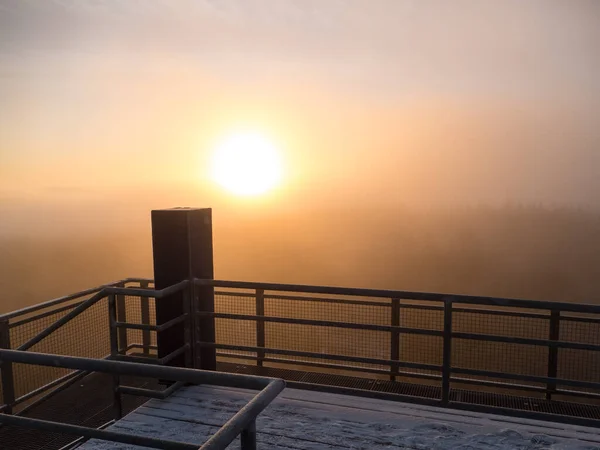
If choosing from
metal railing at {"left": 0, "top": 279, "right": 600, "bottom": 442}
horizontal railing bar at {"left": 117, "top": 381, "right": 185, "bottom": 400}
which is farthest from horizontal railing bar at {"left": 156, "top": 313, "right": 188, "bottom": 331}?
horizontal railing bar at {"left": 117, "top": 381, "right": 185, "bottom": 400}

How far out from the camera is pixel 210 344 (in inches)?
213

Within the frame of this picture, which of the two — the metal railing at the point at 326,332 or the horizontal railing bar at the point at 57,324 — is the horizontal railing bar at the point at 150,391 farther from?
the horizontal railing bar at the point at 57,324

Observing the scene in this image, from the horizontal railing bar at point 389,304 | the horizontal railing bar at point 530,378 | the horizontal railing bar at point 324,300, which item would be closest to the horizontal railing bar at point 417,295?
the horizontal railing bar at point 389,304

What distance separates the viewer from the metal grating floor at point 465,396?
4.96 meters

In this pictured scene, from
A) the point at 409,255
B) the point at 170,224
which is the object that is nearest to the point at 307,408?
the point at 170,224

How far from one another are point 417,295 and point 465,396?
138cm

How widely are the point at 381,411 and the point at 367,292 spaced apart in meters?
1.18

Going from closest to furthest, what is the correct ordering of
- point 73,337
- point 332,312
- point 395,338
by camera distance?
point 332,312 → point 395,338 → point 73,337

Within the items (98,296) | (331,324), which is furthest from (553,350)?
(98,296)

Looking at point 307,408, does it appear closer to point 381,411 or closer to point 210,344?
point 381,411

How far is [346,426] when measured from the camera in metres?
4.41

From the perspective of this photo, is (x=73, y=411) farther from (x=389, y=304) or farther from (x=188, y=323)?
(x=389, y=304)

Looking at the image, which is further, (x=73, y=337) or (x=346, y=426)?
(x=73, y=337)

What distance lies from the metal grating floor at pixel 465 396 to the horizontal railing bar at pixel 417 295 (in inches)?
39.9
